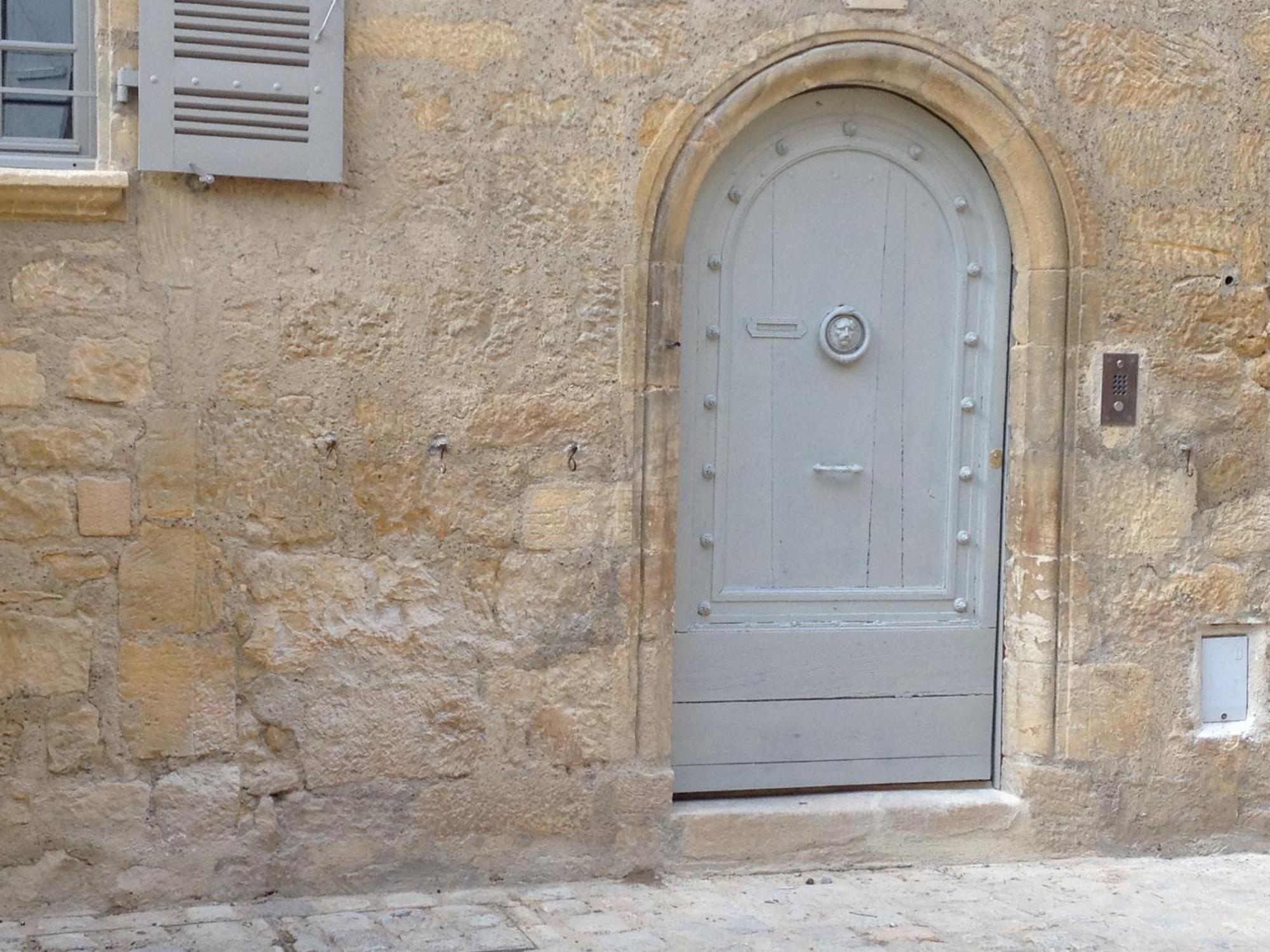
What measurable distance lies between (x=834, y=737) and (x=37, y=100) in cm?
270

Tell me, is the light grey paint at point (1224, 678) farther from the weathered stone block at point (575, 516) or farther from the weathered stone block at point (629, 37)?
the weathered stone block at point (629, 37)

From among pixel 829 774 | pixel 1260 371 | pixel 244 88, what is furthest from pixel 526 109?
pixel 1260 371

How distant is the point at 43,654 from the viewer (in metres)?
3.73

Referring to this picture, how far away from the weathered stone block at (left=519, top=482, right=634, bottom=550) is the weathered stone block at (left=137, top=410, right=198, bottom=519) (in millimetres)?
835

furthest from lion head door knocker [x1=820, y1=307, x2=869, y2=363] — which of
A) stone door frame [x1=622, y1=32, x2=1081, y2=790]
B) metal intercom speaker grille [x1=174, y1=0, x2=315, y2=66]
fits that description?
metal intercom speaker grille [x1=174, y1=0, x2=315, y2=66]

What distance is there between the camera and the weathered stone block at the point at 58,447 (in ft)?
12.1

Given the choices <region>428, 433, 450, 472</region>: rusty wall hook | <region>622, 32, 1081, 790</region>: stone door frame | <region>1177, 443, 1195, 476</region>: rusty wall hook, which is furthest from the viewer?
<region>1177, 443, 1195, 476</region>: rusty wall hook

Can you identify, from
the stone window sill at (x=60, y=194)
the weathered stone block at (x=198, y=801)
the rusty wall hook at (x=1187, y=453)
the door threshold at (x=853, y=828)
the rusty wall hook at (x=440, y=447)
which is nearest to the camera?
the stone window sill at (x=60, y=194)

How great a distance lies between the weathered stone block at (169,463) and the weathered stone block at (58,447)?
88 millimetres

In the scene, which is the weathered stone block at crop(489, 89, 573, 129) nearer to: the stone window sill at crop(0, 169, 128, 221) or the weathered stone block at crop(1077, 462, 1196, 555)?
the stone window sill at crop(0, 169, 128, 221)

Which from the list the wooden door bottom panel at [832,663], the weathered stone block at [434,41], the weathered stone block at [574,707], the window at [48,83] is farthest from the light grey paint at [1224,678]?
the window at [48,83]

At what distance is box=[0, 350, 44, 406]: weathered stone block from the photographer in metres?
3.68

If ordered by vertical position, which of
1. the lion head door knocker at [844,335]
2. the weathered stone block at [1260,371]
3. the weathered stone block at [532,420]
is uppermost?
the lion head door knocker at [844,335]

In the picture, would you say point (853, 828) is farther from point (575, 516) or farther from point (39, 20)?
point (39, 20)
